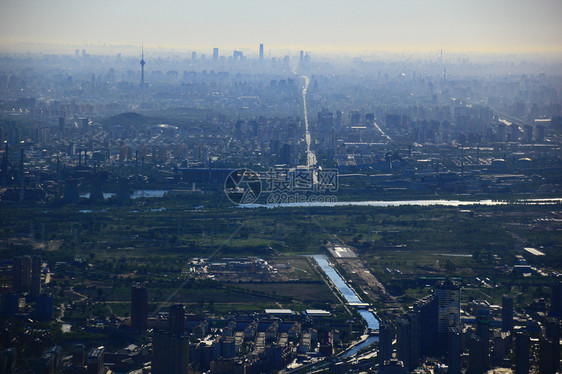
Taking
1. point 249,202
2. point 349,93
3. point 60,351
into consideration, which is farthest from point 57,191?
point 349,93

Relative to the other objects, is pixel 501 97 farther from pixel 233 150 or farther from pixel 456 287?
pixel 456 287

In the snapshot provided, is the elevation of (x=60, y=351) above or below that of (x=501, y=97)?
below

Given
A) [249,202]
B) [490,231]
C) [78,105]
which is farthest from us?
[78,105]

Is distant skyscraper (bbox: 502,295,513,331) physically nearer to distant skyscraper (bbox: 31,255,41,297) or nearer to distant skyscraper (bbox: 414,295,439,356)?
distant skyscraper (bbox: 414,295,439,356)

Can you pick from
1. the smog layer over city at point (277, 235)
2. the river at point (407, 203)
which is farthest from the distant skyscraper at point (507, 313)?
the river at point (407, 203)

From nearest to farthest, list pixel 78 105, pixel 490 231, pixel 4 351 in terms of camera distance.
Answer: pixel 4 351 < pixel 490 231 < pixel 78 105

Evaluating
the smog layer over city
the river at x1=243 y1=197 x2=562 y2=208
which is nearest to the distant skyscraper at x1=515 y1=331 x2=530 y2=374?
the smog layer over city

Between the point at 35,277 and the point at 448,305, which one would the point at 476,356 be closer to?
the point at 448,305

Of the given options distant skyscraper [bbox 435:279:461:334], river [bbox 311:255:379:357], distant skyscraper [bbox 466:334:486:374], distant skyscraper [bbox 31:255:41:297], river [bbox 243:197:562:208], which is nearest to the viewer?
distant skyscraper [bbox 466:334:486:374]

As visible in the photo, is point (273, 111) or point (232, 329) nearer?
point (232, 329)
